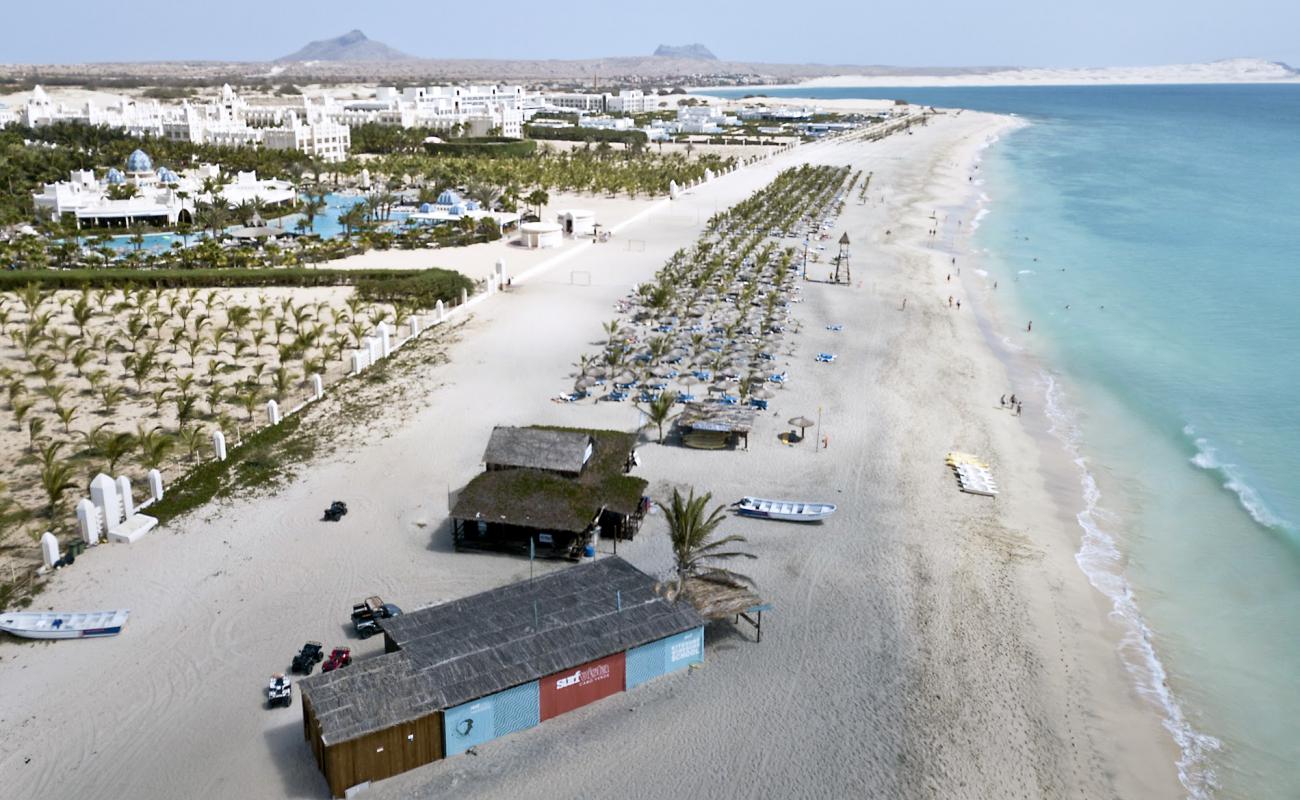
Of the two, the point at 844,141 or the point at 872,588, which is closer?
the point at 872,588

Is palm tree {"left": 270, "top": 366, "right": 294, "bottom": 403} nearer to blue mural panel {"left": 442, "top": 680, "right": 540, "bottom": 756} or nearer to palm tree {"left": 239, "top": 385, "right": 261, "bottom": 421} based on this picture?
palm tree {"left": 239, "top": 385, "right": 261, "bottom": 421}

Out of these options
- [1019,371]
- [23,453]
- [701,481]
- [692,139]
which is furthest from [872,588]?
[692,139]

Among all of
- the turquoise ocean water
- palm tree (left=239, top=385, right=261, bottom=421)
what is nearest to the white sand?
palm tree (left=239, top=385, right=261, bottom=421)

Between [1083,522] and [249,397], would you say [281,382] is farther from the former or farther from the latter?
[1083,522]

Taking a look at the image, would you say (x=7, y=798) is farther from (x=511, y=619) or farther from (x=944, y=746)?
(x=944, y=746)

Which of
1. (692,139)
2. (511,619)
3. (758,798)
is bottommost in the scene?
(758,798)

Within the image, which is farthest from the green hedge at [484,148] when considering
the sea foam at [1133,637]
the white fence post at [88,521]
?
the sea foam at [1133,637]

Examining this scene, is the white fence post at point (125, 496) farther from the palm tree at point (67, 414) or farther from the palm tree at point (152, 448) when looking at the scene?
the palm tree at point (67, 414)
